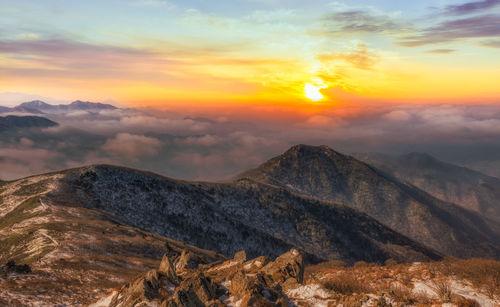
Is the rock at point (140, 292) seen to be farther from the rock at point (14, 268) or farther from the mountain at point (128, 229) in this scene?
the rock at point (14, 268)

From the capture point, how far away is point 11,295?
99.5 feet

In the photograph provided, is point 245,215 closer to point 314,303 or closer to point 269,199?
point 269,199

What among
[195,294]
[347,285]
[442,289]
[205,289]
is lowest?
[347,285]

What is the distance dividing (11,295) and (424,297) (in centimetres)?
3568

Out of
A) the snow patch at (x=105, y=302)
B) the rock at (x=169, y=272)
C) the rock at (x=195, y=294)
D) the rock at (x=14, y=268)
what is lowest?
the rock at (x=14, y=268)

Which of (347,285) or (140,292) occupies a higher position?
(140,292)

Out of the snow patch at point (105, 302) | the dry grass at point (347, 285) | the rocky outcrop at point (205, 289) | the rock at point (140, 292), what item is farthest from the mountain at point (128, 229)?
the dry grass at point (347, 285)

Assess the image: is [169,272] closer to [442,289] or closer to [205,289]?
[205,289]

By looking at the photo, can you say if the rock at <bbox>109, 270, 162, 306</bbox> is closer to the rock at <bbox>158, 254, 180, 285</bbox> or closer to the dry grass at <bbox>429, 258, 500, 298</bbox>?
the rock at <bbox>158, 254, 180, 285</bbox>

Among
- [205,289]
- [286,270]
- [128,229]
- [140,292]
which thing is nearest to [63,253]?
[128,229]

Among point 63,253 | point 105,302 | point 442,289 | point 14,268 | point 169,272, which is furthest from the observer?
point 63,253

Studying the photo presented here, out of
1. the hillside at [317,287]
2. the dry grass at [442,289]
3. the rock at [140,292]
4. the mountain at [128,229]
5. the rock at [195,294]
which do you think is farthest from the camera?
the mountain at [128,229]

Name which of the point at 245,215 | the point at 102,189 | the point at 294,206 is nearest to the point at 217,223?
the point at 245,215

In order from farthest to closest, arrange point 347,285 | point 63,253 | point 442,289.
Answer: point 63,253
point 347,285
point 442,289
